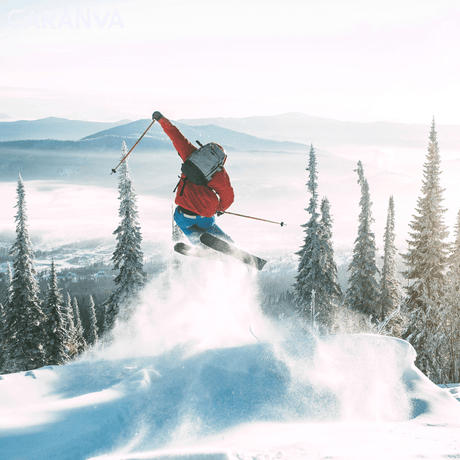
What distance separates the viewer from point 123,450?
17.8 feet

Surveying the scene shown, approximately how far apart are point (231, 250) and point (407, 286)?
74.7 feet

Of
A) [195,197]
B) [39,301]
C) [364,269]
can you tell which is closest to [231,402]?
[195,197]

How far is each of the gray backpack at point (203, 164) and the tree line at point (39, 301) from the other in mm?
18234

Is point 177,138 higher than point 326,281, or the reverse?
point 177,138

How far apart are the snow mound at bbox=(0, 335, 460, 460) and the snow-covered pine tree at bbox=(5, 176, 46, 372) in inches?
799

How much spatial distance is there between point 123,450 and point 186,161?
5.39 metres

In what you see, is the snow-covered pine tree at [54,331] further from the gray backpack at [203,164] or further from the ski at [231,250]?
the gray backpack at [203,164]

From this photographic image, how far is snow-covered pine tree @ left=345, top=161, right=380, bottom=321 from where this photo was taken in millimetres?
30438

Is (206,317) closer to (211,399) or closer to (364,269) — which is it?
(211,399)

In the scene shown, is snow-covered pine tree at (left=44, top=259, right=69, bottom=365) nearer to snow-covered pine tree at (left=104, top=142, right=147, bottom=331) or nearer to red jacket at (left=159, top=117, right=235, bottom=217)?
snow-covered pine tree at (left=104, top=142, right=147, bottom=331)

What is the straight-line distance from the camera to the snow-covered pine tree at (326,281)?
27.6 metres

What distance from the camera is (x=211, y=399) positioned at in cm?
693

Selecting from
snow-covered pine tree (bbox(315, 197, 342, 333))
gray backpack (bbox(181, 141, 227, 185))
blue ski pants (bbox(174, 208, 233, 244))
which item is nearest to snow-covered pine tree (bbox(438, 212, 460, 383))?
snow-covered pine tree (bbox(315, 197, 342, 333))

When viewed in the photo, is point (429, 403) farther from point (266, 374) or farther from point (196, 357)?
point (196, 357)
